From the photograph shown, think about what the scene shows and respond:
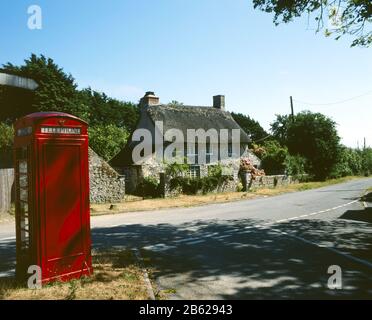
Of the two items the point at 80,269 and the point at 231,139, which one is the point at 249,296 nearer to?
the point at 80,269

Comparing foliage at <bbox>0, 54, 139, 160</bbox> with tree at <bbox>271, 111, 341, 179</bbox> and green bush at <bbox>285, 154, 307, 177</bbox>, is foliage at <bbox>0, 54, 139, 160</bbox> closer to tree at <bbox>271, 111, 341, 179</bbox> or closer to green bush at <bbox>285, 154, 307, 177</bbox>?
green bush at <bbox>285, 154, 307, 177</bbox>

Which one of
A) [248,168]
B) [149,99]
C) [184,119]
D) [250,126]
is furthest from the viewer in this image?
[250,126]

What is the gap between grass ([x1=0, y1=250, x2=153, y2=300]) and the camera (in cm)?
534

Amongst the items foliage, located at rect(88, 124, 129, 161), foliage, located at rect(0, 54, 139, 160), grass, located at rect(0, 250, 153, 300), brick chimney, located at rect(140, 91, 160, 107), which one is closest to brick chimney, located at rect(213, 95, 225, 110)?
Answer: brick chimney, located at rect(140, 91, 160, 107)

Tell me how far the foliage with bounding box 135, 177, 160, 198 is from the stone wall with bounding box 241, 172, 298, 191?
27.2ft

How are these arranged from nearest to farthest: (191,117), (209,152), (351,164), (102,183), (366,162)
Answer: (102,183) → (209,152) → (191,117) → (351,164) → (366,162)

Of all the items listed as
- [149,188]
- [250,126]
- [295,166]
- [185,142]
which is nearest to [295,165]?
[295,166]

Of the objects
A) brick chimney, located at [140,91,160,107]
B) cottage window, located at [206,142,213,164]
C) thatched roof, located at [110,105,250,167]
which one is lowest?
cottage window, located at [206,142,213,164]

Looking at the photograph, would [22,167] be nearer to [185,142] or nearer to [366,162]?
[185,142]

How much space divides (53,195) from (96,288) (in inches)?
68.8

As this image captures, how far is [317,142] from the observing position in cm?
4309
